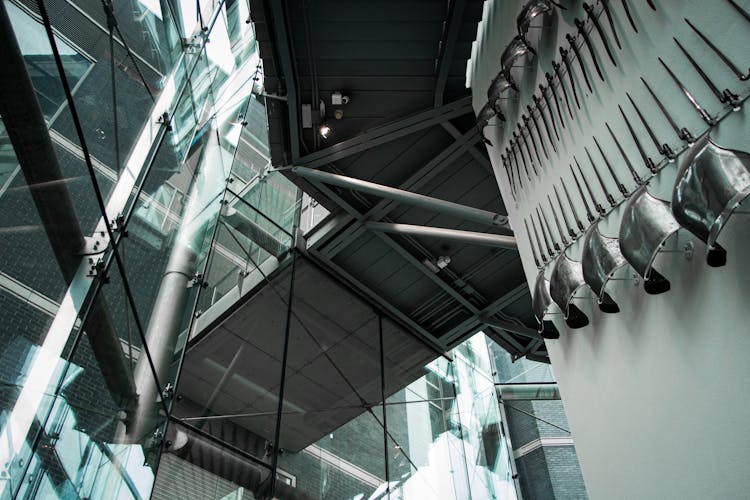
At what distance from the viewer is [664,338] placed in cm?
285

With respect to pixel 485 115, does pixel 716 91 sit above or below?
below

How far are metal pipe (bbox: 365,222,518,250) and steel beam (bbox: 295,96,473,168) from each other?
117 centimetres

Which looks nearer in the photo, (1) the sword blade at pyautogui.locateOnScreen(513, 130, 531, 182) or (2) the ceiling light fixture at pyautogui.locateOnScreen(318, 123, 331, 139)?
(1) the sword blade at pyautogui.locateOnScreen(513, 130, 531, 182)

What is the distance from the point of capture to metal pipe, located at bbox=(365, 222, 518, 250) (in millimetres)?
7051

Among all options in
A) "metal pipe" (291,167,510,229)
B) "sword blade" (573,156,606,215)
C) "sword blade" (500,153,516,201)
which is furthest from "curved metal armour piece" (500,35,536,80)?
Result: "metal pipe" (291,167,510,229)

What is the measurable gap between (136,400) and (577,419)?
8.72 feet

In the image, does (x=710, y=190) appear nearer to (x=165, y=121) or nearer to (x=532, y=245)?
(x=532, y=245)

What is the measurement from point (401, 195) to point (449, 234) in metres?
0.78

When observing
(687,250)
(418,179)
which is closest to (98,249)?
(687,250)

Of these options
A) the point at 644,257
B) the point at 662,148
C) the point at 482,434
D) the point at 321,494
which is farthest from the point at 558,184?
the point at 482,434

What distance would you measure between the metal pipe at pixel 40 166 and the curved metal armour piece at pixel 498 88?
3274 mm

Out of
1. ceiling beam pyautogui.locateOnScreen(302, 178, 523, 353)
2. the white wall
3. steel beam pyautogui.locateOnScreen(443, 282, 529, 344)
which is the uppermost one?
ceiling beam pyautogui.locateOnScreen(302, 178, 523, 353)

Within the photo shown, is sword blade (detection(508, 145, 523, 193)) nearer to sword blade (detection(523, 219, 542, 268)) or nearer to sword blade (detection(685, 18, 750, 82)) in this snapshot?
sword blade (detection(523, 219, 542, 268))

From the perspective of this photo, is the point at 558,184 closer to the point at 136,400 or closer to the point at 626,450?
the point at 626,450
